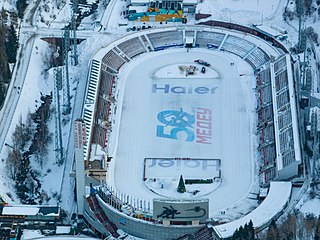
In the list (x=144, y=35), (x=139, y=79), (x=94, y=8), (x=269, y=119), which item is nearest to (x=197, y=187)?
(x=269, y=119)

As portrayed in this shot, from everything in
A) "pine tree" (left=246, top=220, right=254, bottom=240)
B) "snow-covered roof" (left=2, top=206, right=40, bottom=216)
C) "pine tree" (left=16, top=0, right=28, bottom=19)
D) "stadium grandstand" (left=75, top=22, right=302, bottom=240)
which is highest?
"pine tree" (left=16, top=0, right=28, bottom=19)

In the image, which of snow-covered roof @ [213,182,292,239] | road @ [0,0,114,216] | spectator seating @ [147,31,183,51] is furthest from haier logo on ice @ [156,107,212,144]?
spectator seating @ [147,31,183,51]

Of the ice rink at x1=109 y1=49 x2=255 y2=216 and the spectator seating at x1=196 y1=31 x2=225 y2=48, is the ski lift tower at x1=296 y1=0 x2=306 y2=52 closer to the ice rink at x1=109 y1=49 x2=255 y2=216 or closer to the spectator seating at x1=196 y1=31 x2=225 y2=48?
the ice rink at x1=109 y1=49 x2=255 y2=216

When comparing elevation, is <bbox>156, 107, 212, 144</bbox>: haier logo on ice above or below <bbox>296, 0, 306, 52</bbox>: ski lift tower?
below

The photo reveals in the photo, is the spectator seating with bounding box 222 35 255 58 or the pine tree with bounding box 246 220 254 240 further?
the spectator seating with bounding box 222 35 255 58

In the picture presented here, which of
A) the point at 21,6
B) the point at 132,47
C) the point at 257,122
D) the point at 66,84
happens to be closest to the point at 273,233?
the point at 257,122

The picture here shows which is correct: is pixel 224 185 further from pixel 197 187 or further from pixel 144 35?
pixel 144 35

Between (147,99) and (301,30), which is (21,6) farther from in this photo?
(301,30)
